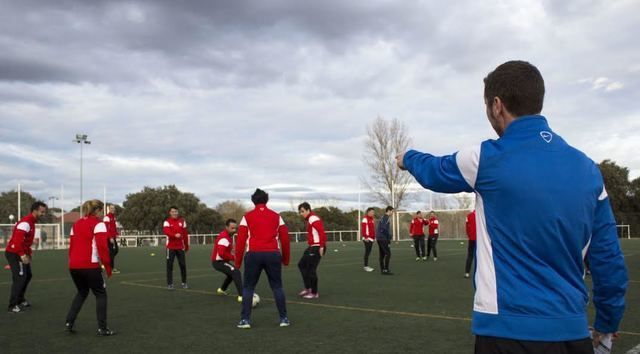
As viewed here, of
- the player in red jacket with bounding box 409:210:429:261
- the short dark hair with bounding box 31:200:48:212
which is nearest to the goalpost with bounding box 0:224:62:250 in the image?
the player in red jacket with bounding box 409:210:429:261

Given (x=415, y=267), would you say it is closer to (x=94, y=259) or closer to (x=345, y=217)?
(x=94, y=259)

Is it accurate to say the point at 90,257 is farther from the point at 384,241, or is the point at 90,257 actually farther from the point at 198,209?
the point at 198,209

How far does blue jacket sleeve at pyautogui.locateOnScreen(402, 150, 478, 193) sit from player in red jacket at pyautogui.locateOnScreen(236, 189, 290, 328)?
20.1 ft

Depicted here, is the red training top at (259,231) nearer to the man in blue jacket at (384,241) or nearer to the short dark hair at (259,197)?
the short dark hair at (259,197)

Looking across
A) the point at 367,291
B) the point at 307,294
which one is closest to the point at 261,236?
the point at 307,294

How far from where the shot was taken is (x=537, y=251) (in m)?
2.10

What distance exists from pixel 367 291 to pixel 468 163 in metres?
10.6

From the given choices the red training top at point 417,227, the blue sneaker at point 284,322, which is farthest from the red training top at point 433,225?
the blue sneaker at point 284,322

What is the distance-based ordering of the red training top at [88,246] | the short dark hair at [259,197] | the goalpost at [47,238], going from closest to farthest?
the red training top at [88,246] → the short dark hair at [259,197] → the goalpost at [47,238]

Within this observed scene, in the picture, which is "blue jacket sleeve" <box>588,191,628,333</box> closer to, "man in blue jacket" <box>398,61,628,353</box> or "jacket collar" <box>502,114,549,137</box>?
"man in blue jacket" <box>398,61,628,353</box>

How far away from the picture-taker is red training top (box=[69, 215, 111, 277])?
25.7ft

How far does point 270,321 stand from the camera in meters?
8.77

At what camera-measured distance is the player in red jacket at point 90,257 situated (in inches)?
308

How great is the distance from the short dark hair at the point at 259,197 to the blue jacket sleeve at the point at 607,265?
6.69m
